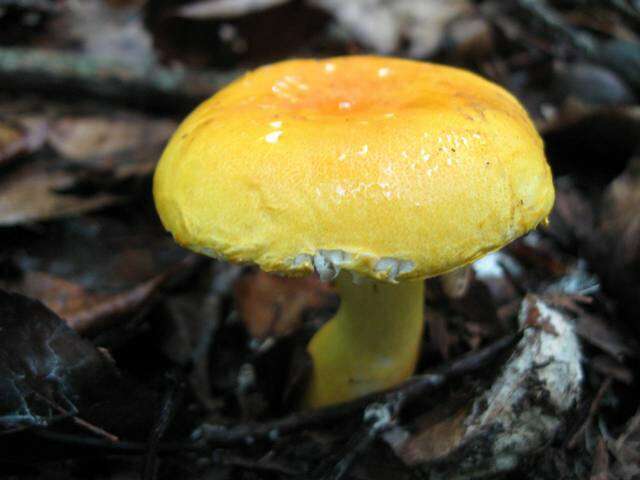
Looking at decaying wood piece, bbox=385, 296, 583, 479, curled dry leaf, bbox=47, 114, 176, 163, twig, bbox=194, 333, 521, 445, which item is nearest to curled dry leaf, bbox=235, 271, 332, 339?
twig, bbox=194, 333, 521, 445

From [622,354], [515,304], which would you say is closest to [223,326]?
[515,304]

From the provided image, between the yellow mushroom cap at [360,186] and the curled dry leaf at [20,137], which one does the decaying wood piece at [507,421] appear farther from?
the curled dry leaf at [20,137]

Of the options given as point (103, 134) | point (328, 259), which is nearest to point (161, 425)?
point (328, 259)

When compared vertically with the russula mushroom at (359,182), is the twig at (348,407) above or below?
below

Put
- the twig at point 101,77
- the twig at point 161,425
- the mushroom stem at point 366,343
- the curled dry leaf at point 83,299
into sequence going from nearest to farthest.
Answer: the twig at point 161,425 → the mushroom stem at point 366,343 → the curled dry leaf at point 83,299 → the twig at point 101,77

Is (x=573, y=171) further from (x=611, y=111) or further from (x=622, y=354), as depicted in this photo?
(x=622, y=354)

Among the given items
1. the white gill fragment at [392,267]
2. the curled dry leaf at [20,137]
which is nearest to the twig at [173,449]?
the white gill fragment at [392,267]

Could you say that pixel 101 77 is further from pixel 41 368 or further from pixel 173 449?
pixel 173 449
